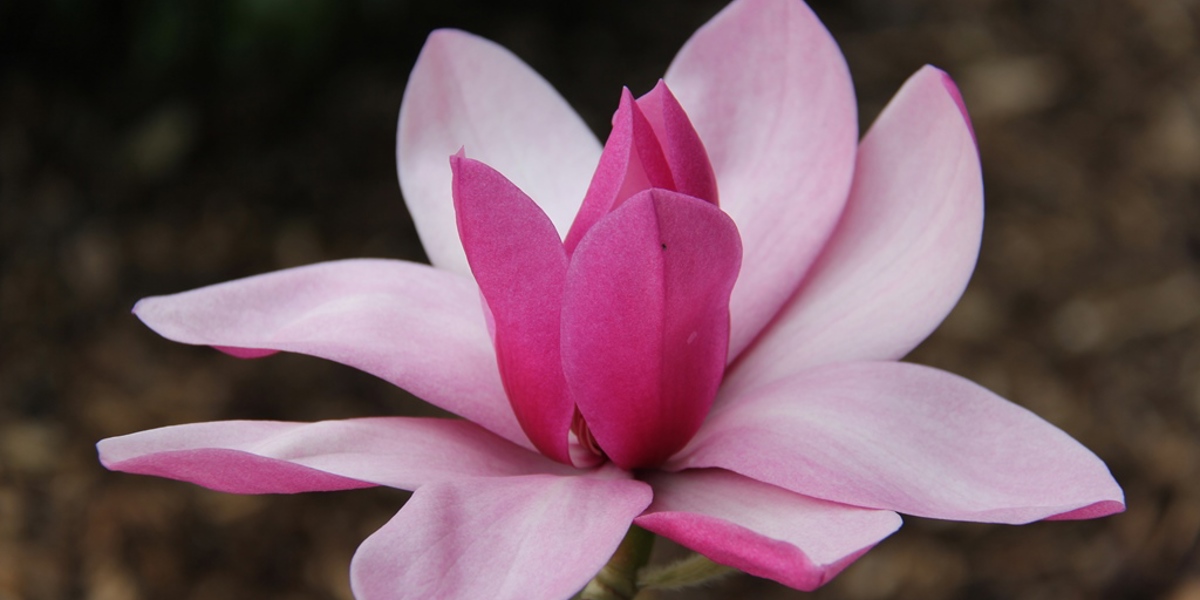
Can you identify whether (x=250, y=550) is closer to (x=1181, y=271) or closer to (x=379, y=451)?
(x=379, y=451)

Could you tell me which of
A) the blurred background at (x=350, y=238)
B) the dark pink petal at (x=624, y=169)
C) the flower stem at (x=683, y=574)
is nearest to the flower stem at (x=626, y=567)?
the flower stem at (x=683, y=574)

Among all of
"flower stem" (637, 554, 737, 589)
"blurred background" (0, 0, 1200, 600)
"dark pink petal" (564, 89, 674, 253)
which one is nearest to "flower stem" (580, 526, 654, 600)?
"flower stem" (637, 554, 737, 589)

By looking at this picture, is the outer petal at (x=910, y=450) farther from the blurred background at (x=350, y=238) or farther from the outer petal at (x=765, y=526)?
the blurred background at (x=350, y=238)

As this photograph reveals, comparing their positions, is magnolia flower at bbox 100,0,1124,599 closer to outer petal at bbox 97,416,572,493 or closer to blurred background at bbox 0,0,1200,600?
outer petal at bbox 97,416,572,493

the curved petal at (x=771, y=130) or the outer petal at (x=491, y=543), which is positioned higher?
the curved petal at (x=771, y=130)

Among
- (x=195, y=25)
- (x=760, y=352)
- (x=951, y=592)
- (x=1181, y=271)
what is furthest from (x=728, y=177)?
(x=1181, y=271)

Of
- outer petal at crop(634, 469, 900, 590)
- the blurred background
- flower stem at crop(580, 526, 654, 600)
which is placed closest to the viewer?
outer petal at crop(634, 469, 900, 590)
